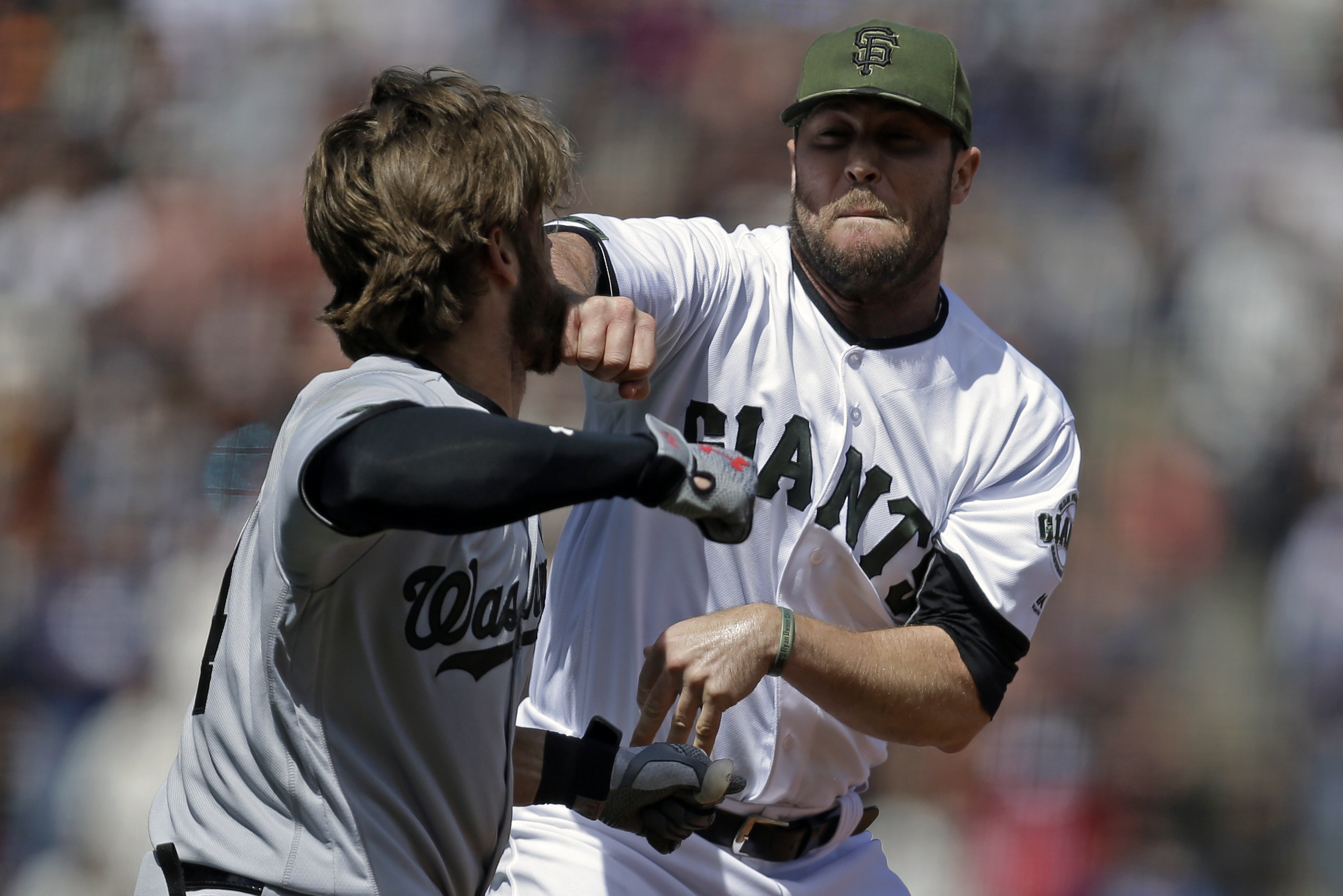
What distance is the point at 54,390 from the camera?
3.64 meters

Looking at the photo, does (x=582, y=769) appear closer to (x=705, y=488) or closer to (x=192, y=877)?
(x=192, y=877)

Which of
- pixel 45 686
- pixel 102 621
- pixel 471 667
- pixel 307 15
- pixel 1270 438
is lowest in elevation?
pixel 45 686

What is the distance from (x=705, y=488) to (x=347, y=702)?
48 cm

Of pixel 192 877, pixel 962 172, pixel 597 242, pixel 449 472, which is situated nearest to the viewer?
pixel 449 472

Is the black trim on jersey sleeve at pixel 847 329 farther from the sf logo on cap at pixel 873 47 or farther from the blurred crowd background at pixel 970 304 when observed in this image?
the blurred crowd background at pixel 970 304

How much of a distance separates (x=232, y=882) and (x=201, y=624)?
2.33m

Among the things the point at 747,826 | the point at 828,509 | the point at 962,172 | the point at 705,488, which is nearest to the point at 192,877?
the point at 705,488

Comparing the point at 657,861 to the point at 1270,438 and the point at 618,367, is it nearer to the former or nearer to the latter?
the point at 618,367

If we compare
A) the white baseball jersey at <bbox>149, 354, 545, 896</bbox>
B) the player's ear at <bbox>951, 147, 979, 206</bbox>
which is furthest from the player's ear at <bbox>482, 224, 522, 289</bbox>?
the player's ear at <bbox>951, 147, 979, 206</bbox>

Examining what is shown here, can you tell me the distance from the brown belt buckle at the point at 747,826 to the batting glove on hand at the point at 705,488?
1.13m

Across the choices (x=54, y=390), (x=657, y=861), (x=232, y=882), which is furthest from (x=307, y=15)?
(x=232, y=882)

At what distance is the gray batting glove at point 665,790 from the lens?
1.73 metres

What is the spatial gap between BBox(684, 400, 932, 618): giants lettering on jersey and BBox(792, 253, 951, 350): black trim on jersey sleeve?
0.73 ft

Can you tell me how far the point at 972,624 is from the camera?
2225 millimetres
